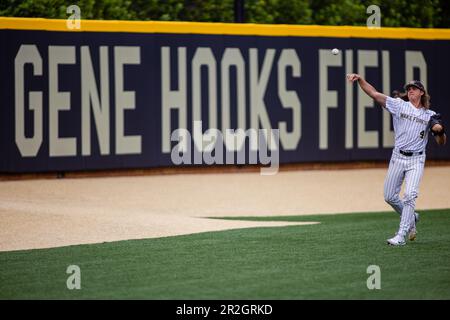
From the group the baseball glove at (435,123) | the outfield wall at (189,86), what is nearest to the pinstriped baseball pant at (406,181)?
the baseball glove at (435,123)

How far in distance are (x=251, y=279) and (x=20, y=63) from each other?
33.3ft

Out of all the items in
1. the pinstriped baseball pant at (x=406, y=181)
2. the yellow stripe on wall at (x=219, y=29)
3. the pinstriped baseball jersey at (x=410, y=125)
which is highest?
the yellow stripe on wall at (x=219, y=29)

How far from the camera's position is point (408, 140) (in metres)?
10.6

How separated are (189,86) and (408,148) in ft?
29.6

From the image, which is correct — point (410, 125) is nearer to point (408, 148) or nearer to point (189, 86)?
point (408, 148)

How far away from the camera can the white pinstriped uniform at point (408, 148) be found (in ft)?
34.6

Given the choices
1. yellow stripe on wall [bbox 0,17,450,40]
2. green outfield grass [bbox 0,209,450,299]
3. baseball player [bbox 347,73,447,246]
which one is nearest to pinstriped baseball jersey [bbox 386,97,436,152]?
baseball player [bbox 347,73,447,246]

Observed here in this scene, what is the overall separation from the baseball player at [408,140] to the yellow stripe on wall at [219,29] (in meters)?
8.78

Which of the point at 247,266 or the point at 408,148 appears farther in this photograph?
the point at 408,148

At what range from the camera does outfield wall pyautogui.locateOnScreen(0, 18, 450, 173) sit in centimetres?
1786

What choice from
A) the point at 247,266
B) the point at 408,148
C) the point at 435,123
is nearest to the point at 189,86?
the point at 408,148

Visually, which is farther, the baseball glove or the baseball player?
the baseball player

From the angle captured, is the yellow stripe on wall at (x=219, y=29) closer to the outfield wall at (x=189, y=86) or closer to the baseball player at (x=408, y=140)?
the outfield wall at (x=189, y=86)

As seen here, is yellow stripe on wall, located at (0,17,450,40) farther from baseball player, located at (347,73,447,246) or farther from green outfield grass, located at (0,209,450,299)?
baseball player, located at (347,73,447,246)
